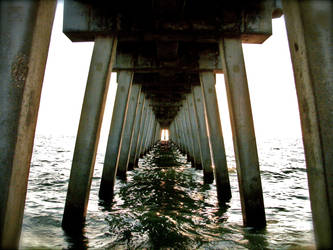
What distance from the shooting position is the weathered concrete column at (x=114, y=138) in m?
6.62

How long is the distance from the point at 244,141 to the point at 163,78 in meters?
6.28

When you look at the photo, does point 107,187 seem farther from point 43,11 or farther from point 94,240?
point 43,11

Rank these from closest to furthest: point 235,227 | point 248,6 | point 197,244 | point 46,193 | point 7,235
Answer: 1. point 7,235
2. point 197,244
3. point 235,227
4. point 248,6
5. point 46,193

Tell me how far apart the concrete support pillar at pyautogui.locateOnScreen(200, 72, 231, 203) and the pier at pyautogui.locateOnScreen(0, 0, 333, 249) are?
1.2 inches

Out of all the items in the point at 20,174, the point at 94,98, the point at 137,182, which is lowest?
the point at 137,182

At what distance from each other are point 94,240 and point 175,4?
4366 mm

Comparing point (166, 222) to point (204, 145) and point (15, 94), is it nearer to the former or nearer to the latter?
point (15, 94)

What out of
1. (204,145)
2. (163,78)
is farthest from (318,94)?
(163,78)

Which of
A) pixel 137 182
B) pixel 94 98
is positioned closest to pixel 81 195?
pixel 94 98

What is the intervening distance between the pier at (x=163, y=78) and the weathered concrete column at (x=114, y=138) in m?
0.03

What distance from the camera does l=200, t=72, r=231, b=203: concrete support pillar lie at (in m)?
6.75

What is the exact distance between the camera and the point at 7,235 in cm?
184

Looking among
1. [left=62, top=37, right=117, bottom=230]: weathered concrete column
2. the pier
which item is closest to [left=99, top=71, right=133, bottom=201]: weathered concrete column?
the pier

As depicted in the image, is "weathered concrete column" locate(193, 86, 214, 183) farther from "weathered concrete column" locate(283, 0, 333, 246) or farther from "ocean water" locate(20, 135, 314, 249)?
"weathered concrete column" locate(283, 0, 333, 246)
